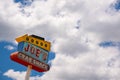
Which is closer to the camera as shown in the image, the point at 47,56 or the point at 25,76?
the point at 25,76

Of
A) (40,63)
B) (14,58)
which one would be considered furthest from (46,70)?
(14,58)

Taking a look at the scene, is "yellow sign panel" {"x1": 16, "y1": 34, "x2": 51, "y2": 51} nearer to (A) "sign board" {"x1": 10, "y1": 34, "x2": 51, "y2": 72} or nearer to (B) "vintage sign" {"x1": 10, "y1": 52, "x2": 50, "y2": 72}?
(A) "sign board" {"x1": 10, "y1": 34, "x2": 51, "y2": 72}

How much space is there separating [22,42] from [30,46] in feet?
3.30

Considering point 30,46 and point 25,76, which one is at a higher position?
point 30,46

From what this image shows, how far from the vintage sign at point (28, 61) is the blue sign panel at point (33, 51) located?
0.35 m

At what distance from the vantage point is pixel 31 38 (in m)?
43.5

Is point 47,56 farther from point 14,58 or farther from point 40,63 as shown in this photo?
point 14,58

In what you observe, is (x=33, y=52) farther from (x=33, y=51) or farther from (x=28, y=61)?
(x=28, y=61)

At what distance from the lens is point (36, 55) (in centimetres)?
4403

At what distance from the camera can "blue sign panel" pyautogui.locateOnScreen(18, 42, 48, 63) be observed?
42.9m

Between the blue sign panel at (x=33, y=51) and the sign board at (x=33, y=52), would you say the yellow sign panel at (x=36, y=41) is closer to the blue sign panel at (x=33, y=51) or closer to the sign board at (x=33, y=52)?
the sign board at (x=33, y=52)

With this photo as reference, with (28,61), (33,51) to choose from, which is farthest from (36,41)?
(28,61)

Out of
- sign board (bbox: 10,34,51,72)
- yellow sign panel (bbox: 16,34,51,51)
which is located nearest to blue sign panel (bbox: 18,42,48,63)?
sign board (bbox: 10,34,51,72)

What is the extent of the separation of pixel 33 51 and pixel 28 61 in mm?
1183
